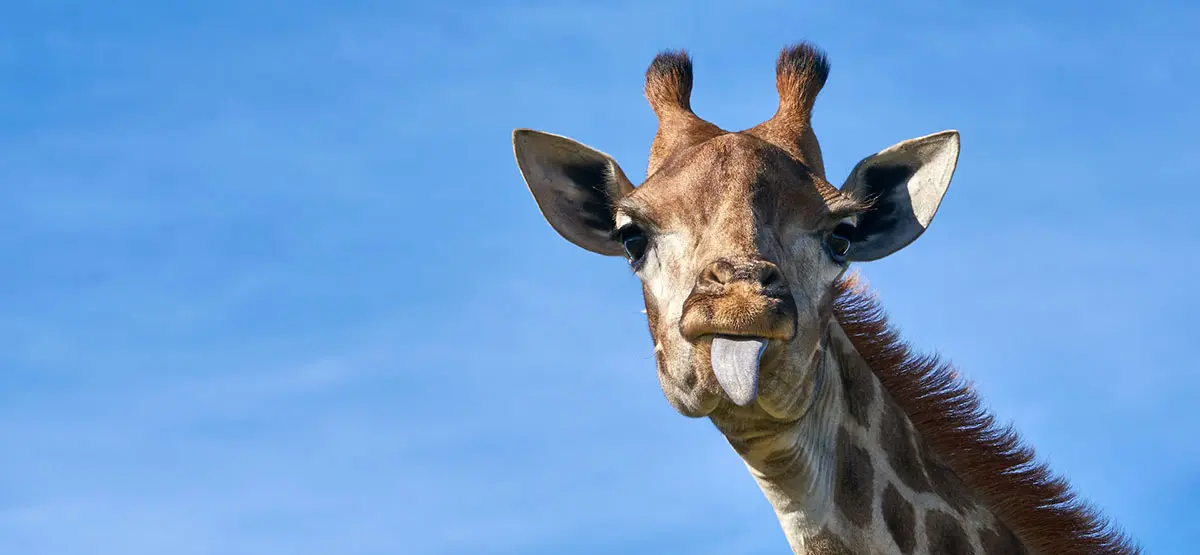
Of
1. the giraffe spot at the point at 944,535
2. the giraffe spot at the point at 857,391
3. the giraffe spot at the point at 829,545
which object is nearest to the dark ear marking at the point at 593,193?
the giraffe spot at the point at 857,391

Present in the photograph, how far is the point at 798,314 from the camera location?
30.6 feet

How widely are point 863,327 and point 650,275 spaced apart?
240 centimetres

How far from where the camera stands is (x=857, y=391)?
10727mm

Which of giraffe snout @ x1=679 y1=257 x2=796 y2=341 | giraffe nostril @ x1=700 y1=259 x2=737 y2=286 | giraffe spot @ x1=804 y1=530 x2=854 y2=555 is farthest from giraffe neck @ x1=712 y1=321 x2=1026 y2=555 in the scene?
giraffe nostril @ x1=700 y1=259 x2=737 y2=286

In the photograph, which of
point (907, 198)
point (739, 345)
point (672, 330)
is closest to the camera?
point (739, 345)

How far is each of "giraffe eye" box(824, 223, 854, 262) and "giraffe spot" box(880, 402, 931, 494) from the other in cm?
131

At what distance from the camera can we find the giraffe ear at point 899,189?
10609 millimetres

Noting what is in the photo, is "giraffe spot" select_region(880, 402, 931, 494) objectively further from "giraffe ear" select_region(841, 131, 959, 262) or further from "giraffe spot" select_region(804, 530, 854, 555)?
"giraffe ear" select_region(841, 131, 959, 262)

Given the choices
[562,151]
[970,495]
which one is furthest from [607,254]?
[970,495]

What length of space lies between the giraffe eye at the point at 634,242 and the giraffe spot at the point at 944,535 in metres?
2.70

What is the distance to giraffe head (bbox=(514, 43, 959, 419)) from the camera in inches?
351

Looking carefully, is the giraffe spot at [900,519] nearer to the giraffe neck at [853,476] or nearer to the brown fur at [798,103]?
the giraffe neck at [853,476]

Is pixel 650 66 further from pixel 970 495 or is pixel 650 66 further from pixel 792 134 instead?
pixel 970 495

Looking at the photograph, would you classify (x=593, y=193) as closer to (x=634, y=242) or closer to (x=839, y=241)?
(x=634, y=242)
